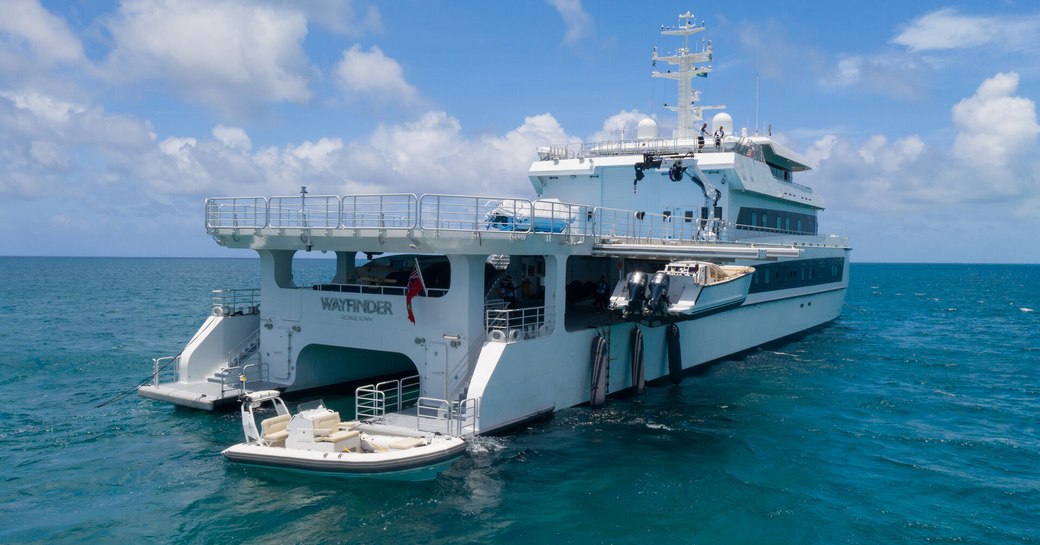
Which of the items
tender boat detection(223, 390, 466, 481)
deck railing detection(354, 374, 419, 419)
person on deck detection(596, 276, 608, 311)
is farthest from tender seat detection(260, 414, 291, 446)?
person on deck detection(596, 276, 608, 311)

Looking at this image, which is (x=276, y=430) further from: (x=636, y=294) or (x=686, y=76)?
(x=686, y=76)

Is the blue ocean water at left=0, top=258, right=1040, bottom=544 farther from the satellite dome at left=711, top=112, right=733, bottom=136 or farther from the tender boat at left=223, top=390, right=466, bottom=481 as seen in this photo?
the satellite dome at left=711, top=112, right=733, bottom=136

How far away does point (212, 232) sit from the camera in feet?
64.2

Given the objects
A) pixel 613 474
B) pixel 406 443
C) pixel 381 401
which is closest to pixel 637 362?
pixel 613 474

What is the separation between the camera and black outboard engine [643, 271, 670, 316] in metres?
17.9

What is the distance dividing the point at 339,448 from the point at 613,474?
563 centimetres

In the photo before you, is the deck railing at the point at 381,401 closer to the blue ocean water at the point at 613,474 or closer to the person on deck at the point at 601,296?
the blue ocean water at the point at 613,474

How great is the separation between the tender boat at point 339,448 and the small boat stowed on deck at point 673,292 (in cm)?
655

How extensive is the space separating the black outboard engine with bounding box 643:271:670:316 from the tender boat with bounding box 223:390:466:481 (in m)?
6.66

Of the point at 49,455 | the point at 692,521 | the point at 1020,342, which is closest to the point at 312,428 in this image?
the point at 49,455

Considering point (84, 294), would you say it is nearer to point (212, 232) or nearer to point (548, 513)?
point (212, 232)

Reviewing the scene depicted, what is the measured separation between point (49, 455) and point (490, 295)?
11.3 metres

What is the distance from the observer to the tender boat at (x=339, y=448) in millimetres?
12914

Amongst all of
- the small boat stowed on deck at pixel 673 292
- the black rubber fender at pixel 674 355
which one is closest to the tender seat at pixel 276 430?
the small boat stowed on deck at pixel 673 292
